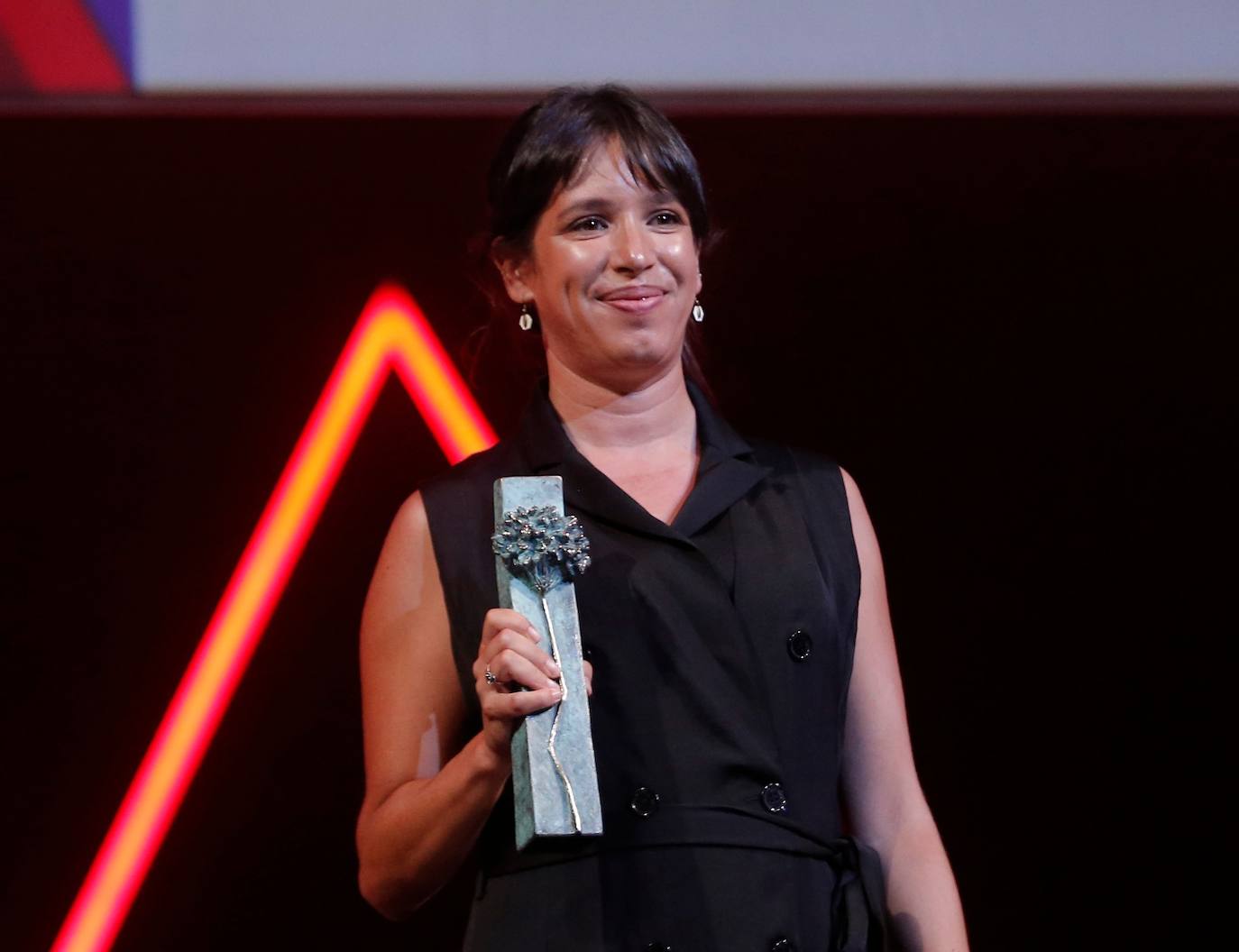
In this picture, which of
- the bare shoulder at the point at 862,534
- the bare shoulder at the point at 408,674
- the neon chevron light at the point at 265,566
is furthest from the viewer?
the neon chevron light at the point at 265,566

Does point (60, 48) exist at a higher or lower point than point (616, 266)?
higher

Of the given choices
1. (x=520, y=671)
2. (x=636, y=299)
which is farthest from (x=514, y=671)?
(x=636, y=299)

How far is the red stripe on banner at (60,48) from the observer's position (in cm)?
249

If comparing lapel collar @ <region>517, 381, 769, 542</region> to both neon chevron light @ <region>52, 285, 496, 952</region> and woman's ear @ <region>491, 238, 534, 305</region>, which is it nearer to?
woman's ear @ <region>491, 238, 534, 305</region>

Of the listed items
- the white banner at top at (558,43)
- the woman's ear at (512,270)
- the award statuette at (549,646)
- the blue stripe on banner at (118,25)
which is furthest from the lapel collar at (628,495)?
the blue stripe on banner at (118,25)

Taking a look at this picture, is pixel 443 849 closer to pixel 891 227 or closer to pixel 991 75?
pixel 891 227

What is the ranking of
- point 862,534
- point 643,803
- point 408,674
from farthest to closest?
1. point 862,534
2. point 408,674
3. point 643,803

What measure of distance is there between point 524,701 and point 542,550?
0.45 ft

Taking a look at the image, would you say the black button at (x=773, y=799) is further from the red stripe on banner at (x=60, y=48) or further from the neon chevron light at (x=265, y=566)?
the red stripe on banner at (x=60, y=48)

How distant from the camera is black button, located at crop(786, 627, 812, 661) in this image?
1.63 meters

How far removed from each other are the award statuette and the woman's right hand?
0.6 inches

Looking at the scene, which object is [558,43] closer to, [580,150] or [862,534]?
[580,150]

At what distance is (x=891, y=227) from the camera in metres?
2.56

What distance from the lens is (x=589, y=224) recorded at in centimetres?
174
